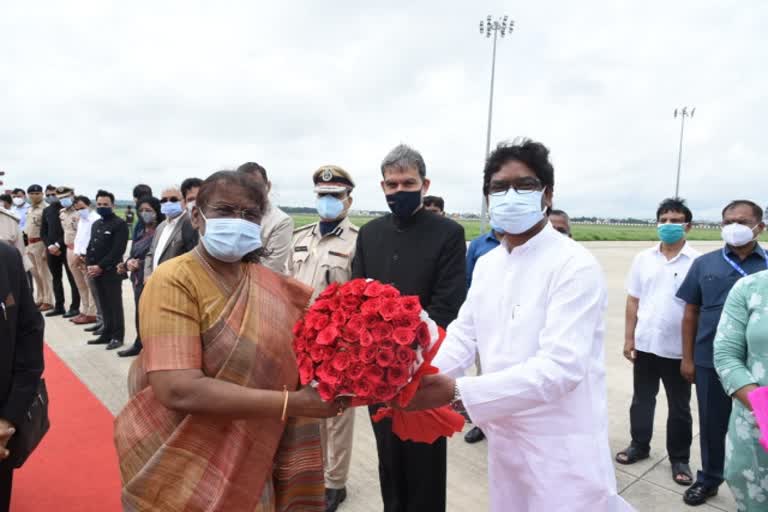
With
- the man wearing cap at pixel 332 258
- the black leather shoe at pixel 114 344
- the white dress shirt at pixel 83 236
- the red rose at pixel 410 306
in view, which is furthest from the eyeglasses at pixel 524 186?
the white dress shirt at pixel 83 236

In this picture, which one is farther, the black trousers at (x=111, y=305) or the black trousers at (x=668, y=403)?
the black trousers at (x=111, y=305)

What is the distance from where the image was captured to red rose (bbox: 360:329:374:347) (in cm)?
141

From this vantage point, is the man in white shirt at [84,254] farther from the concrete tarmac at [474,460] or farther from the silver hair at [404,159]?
the silver hair at [404,159]

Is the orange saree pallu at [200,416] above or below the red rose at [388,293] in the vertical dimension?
below

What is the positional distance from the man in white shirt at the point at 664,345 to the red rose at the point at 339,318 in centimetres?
343

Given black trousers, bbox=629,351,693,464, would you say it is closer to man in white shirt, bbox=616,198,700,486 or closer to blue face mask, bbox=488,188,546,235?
man in white shirt, bbox=616,198,700,486

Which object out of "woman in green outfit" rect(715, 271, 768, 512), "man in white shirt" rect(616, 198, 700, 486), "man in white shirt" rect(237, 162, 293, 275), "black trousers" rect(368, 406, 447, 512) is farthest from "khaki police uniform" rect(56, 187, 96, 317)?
"woman in green outfit" rect(715, 271, 768, 512)

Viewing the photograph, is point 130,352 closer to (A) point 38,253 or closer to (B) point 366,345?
(A) point 38,253

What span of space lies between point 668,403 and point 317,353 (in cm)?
363

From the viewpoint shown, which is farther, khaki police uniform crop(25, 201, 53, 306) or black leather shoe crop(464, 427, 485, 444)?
khaki police uniform crop(25, 201, 53, 306)

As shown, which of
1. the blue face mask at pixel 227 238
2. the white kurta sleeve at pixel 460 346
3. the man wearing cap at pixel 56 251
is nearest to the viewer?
the blue face mask at pixel 227 238

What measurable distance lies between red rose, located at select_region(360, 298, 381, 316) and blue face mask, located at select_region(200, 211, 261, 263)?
0.65 meters

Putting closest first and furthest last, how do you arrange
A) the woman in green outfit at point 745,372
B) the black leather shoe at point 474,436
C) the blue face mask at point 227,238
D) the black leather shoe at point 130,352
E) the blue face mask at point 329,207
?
the blue face mask at point 227,238, the woman in green outfit at point 745,372, the blue face mask at point 329,207, the black leather shoe at point 474,436, the black leather shoe at point 130,352

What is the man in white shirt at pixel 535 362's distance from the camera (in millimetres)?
1632
